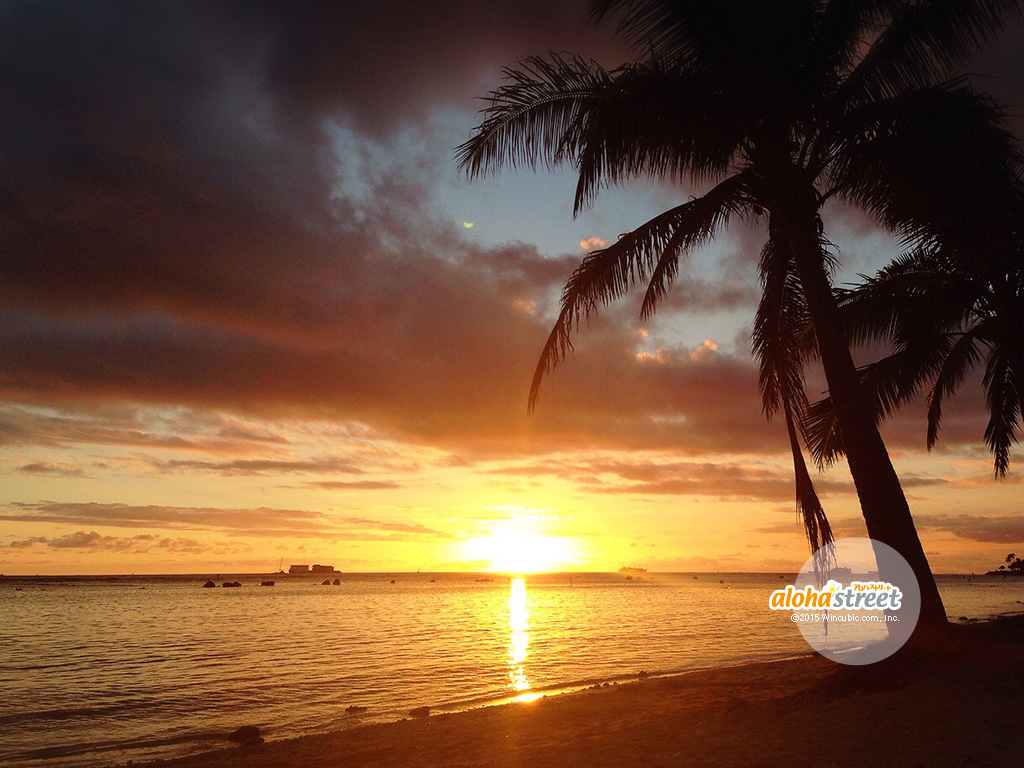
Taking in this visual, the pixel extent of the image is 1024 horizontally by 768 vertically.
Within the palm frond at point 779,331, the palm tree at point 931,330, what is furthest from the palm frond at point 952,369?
the palm frond at point 779,331

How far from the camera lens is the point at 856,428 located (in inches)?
345

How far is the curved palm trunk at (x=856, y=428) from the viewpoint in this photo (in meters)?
8.53

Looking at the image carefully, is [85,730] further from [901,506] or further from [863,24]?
[863,24]

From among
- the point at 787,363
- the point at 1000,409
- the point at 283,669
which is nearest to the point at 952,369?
the point at 1000,409

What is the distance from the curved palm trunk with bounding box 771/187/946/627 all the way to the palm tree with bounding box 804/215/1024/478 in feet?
12.4

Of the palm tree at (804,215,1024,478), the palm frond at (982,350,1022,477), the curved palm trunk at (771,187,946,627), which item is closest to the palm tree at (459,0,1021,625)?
the curved palm trunk at (771,187,946,627)

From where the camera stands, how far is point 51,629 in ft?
124

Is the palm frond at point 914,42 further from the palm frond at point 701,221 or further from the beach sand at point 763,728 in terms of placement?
the beach sand at point 763,728

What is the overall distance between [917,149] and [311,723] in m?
14.3

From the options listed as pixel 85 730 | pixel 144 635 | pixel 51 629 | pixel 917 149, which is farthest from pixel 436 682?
pixel 51 629

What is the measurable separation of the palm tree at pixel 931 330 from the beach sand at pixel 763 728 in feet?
18.4

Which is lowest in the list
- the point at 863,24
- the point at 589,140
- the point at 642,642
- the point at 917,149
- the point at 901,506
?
the point at 642,642

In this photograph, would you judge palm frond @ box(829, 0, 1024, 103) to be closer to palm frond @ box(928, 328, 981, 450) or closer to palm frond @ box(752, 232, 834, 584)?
palm frond @ box(752, 232, 834, 584)

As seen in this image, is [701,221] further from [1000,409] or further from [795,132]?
[1000,409]
